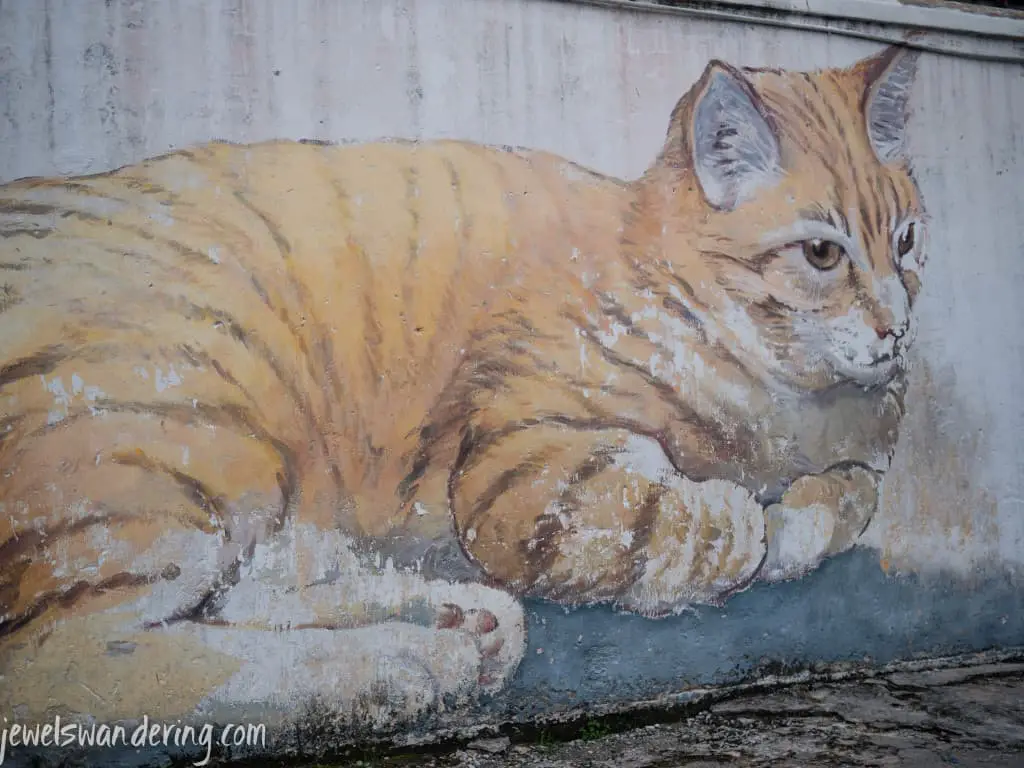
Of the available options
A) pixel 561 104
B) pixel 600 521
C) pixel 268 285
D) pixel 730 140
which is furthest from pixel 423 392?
pixel 730 140

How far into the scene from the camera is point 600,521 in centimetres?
320

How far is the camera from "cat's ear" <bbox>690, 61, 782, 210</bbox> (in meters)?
3.41

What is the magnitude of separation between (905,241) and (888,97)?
0.70 metres

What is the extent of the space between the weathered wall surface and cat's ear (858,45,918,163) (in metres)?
0.07

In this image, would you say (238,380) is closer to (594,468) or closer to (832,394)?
(594,468)

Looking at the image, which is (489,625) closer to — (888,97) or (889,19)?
(888,97)

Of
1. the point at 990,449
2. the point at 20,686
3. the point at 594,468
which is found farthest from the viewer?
the point at 990,449

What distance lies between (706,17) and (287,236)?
6.86 ft

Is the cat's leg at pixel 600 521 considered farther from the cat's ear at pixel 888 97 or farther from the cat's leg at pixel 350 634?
the cat's ear at pixel 888 97

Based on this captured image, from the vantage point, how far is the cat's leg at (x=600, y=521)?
3.10 metres

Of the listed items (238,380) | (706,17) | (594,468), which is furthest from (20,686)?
(706,17)

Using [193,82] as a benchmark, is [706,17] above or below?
above

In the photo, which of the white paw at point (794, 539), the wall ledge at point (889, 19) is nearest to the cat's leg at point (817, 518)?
the white paw at point (794, 539)

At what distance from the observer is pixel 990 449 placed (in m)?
3.81
